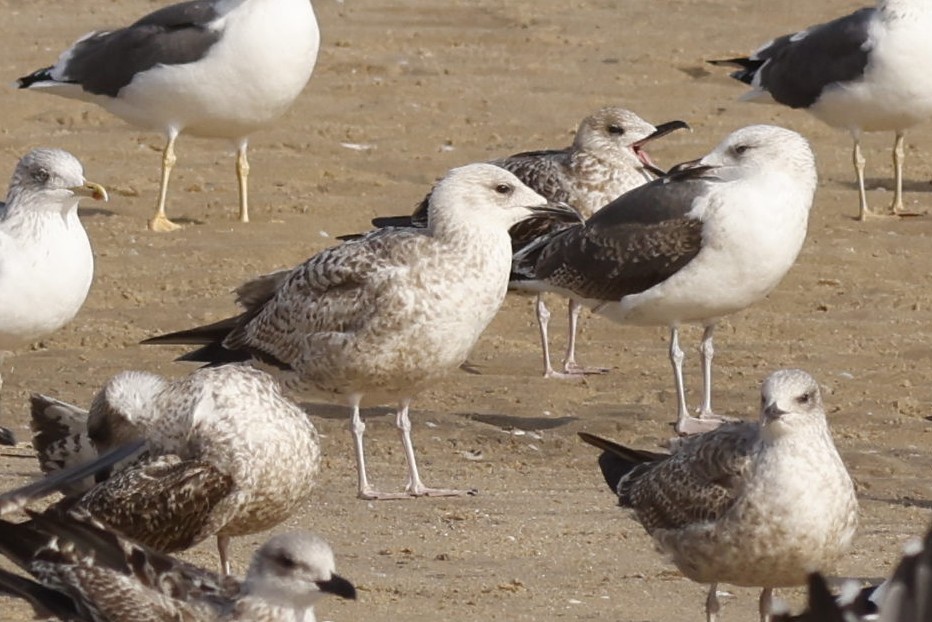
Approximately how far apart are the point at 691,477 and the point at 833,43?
873cm

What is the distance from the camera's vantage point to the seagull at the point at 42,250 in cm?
1007

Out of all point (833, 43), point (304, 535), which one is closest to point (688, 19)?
point (833, 43)

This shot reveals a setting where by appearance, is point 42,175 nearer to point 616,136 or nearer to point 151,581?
point 616,136

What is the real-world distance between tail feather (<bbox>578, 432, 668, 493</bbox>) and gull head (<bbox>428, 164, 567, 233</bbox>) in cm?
154

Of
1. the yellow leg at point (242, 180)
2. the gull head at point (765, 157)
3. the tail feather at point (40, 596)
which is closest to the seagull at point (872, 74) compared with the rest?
the yellow leg at point (242, 180)

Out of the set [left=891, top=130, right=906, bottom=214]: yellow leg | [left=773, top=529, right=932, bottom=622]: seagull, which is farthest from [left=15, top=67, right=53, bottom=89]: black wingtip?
[left=773, top=529, right=932, bottom=622]: seagull

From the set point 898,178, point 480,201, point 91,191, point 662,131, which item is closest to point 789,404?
point 480,201

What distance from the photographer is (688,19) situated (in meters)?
19.9

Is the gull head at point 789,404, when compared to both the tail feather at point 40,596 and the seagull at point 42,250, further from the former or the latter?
the seagull at point 42,250

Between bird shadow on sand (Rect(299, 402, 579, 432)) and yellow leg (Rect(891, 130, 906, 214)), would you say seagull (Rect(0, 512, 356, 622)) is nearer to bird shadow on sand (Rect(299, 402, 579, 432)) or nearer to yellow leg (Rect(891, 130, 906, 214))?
bird shadow on sand (Rect(299, 402, 579, 432))

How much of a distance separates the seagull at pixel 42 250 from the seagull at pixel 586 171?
235cm

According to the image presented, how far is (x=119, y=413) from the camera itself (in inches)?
312

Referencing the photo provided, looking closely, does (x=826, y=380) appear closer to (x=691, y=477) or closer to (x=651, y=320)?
(x=651, y=320)

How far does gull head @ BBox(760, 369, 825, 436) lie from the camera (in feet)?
23.2
